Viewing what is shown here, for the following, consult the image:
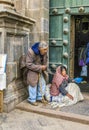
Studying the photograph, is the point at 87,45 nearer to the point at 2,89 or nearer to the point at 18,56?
the point at 18,56

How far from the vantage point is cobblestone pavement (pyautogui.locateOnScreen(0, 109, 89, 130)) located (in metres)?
4.40

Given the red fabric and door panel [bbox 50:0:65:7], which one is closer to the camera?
the red fabric

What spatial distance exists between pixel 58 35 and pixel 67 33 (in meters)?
0.24

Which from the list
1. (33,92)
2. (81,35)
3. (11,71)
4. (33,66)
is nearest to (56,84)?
(33,92)

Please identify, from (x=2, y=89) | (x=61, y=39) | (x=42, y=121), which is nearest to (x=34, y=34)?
(x=61, y=39)

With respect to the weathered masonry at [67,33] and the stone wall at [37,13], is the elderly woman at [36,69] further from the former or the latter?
the weathered masonry at [67,33]

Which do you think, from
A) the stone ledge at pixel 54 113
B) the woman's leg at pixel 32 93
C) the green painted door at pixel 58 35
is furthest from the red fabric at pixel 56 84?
the green painted door at pixel 58 35

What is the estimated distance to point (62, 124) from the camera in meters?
4.56

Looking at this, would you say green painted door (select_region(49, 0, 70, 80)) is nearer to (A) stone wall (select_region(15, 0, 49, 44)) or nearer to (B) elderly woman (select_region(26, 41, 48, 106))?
(A) stone wall (select_region(15, 0, 49, 44))

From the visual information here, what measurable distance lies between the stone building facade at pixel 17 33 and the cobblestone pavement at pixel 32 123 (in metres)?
0.34

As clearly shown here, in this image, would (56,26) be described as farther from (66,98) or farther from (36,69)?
(66,98)

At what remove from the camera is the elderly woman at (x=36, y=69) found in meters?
5.34

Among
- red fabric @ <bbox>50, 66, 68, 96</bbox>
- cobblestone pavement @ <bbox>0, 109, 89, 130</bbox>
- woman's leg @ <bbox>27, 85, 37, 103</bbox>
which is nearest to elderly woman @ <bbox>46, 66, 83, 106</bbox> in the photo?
red fabric @ <bbox>50, 66, 68, 96</bbox>

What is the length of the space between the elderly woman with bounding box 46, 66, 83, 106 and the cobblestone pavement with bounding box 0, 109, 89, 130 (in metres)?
0.70
